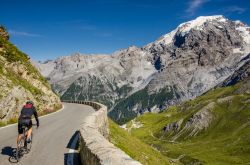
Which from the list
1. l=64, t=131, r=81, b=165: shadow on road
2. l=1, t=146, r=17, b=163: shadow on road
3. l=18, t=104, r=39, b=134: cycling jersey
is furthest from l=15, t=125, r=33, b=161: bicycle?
l=64, t=131, r=81, b=165: shadow on road

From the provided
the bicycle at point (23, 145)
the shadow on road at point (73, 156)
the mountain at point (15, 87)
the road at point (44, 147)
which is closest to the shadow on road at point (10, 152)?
the road at point (44, 147)

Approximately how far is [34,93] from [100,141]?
39630 mm

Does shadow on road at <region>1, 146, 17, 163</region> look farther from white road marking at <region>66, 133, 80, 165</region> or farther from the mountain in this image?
the mountain

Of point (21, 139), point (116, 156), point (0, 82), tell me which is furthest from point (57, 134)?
point (116, 156)

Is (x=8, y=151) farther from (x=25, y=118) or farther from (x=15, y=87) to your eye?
(x=15, y=87)

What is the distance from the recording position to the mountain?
38.2m

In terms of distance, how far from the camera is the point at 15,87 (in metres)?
42.1

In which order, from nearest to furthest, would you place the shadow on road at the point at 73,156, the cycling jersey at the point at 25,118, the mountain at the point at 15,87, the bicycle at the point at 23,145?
the shadow on road at the point at 73,156
the bicycle at the point at 23,145
the cycling jersey at the point at 25,118
the mountain at the point at 15,87

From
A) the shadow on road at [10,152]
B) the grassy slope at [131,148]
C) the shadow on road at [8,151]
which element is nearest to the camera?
the shadow on road at [10,152]

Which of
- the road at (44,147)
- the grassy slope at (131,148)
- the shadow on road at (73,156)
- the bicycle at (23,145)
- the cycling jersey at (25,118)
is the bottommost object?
the grassy slope at (131,148)

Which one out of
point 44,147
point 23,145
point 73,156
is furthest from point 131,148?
point 23,145

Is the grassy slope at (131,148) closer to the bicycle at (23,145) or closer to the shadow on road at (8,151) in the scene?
the shadow on road at (8,151)

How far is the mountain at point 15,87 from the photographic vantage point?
3825cm

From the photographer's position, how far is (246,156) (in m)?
198
